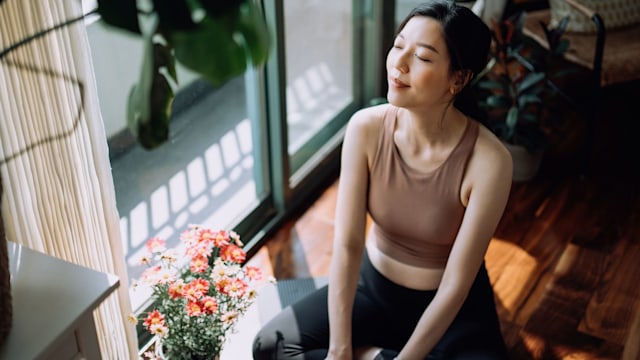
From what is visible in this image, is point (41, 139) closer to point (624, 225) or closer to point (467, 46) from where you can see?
point (467, 46)

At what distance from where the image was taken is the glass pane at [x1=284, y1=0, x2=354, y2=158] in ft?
9.63

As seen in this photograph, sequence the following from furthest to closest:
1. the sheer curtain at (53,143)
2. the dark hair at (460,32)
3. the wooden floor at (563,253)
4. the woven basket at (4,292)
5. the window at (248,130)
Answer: the wooden floor at (563,253)
the window at (248,130)
the dark hair at (460,32)
the sheer curtain at (53,143)
the woven basket at (4,292)

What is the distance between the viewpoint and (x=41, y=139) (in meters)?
1.56

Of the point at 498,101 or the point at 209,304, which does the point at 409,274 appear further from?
the point at 498,101

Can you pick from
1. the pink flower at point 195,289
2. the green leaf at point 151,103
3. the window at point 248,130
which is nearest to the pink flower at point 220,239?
the pink flower at point 195,289

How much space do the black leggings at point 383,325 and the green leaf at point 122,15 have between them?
1.20m

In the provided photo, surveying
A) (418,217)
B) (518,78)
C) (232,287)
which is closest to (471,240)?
(418,217)

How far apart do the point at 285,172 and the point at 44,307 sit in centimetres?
164

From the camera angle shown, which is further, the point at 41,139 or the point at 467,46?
the point at 467,46

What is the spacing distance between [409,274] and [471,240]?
0.67 feet

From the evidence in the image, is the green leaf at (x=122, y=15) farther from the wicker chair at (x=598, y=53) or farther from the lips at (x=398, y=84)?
the wicker chair at (x=598, y=53)

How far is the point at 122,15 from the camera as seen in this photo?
0.87 meters

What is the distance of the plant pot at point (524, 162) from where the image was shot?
307 cm

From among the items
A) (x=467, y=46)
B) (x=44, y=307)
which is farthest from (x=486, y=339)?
(x=44, y=307)
